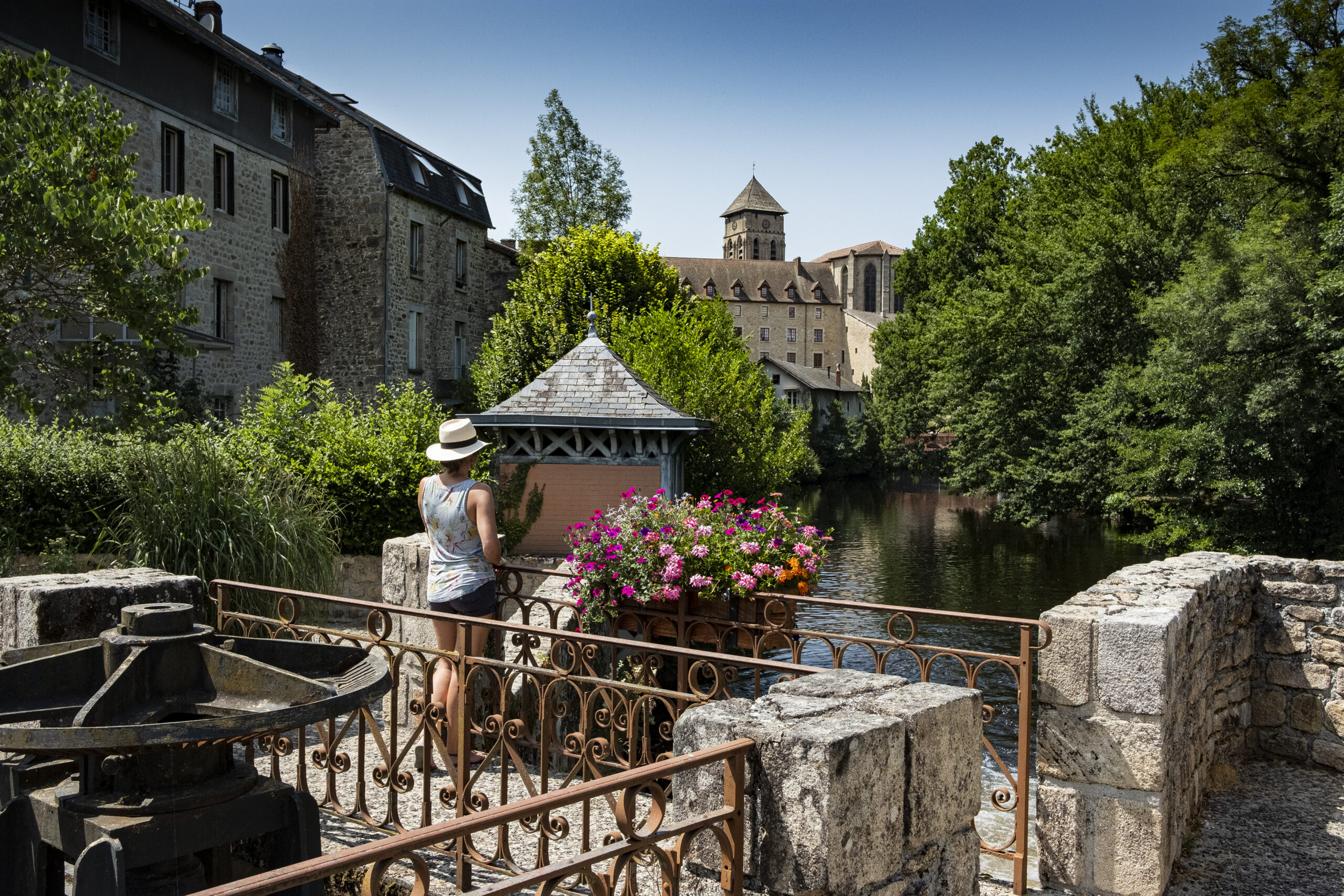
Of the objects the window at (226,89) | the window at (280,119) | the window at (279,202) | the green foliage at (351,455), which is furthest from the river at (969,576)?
the window at (280,119)

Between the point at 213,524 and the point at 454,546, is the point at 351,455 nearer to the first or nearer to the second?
the point at 213,524

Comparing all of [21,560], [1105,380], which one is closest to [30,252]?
[21,560]

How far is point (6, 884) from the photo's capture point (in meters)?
2.70

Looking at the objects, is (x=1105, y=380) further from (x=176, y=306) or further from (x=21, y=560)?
(x=21, y=560)

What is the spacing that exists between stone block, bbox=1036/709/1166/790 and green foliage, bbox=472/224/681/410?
19.6 metres

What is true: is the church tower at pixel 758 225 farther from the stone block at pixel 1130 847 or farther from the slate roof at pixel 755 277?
the stone block at pixel 1130 847

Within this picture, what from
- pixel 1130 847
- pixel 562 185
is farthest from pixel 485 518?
pixel 562 185

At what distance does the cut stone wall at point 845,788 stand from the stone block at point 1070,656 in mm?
1530

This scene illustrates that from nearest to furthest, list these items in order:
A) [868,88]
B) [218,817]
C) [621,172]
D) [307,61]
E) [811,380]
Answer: [218,817], [868,88], [307,61], [621,172], [811,380]

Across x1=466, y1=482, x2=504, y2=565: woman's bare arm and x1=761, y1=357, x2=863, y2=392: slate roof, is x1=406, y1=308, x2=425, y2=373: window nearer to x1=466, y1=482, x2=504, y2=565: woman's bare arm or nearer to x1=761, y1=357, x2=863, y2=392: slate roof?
x1=466, y1=482, x2=504, y2=565: woman's bare arm

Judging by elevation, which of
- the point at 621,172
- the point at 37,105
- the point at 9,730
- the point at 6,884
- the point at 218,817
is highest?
the point at 621,172

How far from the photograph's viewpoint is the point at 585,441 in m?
12.9

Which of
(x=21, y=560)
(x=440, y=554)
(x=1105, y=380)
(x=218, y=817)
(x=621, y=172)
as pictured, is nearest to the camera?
(x=218, y=817)

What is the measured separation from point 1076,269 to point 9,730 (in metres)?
21.8
